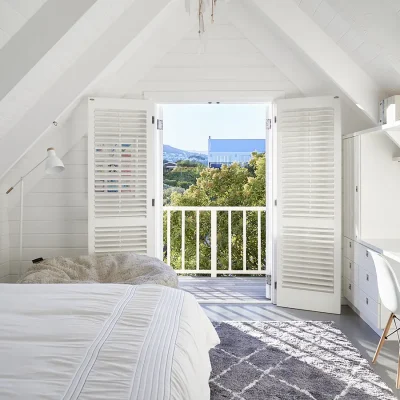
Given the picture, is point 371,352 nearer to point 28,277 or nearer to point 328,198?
point 328,198

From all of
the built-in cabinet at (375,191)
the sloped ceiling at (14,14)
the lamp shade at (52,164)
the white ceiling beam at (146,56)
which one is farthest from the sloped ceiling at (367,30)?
the lamp shade at (52,164)

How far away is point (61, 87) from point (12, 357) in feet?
8.14

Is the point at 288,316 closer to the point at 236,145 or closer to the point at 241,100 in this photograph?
the point at 241,100

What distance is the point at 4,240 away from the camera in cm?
426

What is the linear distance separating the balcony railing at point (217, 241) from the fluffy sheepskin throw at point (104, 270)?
1955 mm

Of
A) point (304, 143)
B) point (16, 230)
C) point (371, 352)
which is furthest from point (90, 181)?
point (371, 352)

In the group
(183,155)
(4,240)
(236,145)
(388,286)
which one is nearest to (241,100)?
(236,145)

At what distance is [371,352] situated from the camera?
3.11 m

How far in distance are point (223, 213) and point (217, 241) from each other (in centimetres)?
41

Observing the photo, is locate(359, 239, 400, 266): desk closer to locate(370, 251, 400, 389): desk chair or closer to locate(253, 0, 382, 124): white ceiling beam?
locate(370, 251, 400, 389): desk chair

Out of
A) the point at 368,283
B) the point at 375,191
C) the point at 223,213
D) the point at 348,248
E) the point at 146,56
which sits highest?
the point at 146,56

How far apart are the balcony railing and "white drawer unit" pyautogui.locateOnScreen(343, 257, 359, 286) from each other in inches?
67.1

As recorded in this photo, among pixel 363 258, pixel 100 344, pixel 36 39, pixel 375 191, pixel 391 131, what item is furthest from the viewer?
pixel 375 191

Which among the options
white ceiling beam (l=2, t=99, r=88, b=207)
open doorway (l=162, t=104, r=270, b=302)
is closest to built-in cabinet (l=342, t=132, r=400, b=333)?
open doorway (l=162, t=104, r=270, b=302)
